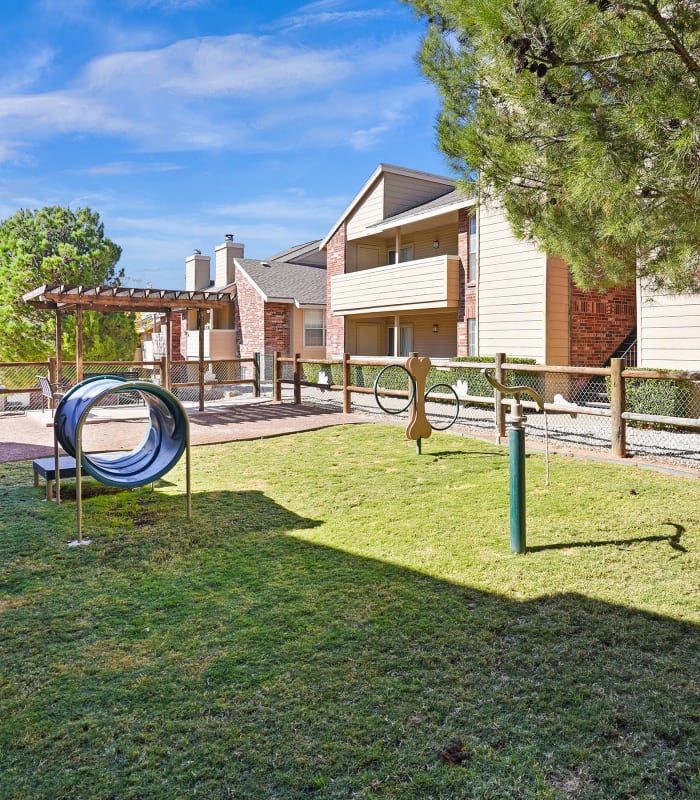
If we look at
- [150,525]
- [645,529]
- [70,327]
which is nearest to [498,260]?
[645,529]

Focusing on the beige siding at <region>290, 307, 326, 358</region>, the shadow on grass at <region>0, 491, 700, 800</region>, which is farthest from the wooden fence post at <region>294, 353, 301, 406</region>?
the shadow on grass at <region>0, 491, 700, 800</region>

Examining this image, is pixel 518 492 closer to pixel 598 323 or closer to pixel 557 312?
pixel 557 312

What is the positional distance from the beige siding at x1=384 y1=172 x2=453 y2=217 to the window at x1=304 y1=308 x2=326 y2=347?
6392 millimetres

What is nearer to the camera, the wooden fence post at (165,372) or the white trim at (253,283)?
the wooden fence post at (165,372)

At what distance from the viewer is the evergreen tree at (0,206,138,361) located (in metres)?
24.4

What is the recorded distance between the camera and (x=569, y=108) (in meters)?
5.07

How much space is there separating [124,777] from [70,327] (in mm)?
25583

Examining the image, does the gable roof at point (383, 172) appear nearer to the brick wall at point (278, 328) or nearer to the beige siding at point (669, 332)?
the brick wall at point (278, 328)

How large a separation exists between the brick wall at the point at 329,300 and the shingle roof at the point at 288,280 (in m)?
2.10

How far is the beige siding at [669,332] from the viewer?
1173 centimetres

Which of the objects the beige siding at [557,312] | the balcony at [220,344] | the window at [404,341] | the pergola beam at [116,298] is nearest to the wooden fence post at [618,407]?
the beige siding at [557,312]

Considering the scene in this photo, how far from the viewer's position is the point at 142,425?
1295cm

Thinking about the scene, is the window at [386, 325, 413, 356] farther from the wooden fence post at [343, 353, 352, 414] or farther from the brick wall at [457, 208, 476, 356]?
the wooden fence post at [343, 353, 352, 414]

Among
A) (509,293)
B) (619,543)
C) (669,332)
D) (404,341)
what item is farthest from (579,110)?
(404,341)
